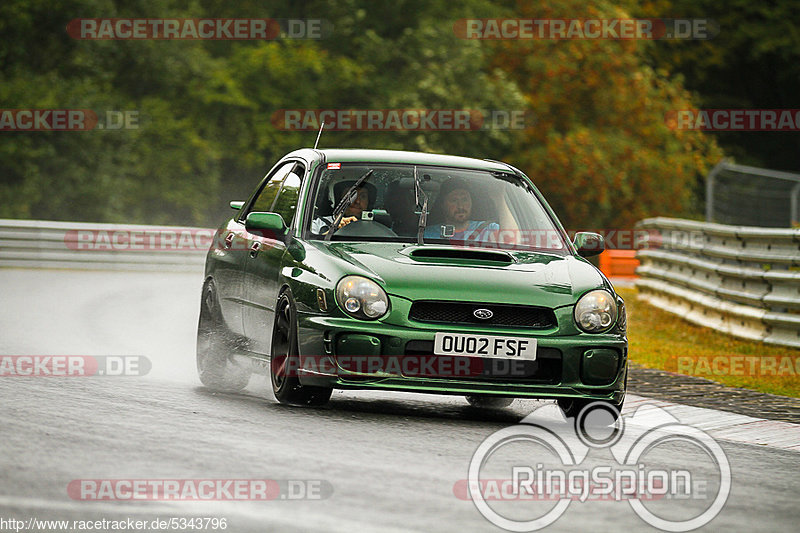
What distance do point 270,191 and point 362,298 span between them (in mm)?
2432

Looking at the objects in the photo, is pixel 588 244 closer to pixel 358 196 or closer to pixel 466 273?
pixel 466 273

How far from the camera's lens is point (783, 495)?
6.80m

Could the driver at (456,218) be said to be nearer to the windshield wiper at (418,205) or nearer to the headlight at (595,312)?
→ the windshield wiper at (418,205)

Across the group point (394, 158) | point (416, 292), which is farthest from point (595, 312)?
point (394, 158)

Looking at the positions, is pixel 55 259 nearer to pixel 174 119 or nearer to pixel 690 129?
pixel 174 119

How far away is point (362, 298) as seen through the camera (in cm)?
852

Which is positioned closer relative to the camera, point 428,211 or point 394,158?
point 428,211

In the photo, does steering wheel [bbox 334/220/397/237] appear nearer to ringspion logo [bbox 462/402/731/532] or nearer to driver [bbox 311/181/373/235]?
driver [bbox 311/181/373/235]

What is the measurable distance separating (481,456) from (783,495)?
1.41 m

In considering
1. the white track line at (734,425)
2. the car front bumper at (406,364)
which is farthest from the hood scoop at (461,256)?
the white track line at (734,425)

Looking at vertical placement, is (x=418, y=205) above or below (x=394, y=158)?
below

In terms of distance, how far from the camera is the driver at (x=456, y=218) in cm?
959

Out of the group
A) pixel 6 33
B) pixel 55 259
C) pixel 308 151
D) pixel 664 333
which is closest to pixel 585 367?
pixel 308 151

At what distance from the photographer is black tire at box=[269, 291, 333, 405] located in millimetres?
8711
